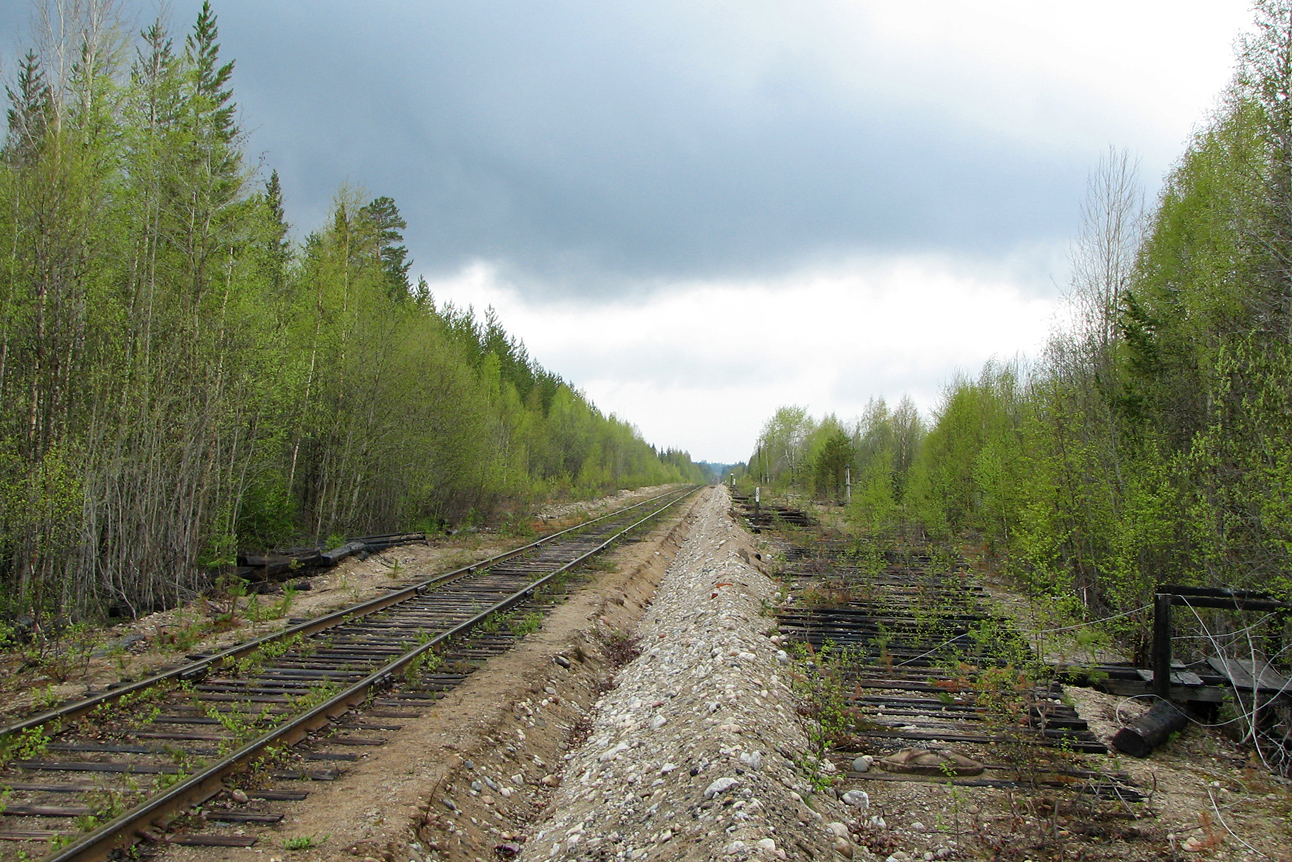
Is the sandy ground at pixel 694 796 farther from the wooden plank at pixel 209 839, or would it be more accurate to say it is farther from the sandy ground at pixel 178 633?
the sandy ground at pixel 178 633

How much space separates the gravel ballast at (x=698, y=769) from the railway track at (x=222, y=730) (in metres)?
1.73

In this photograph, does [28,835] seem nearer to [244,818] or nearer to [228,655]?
[244,818]

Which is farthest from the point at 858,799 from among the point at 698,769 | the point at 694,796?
the point at 694,796

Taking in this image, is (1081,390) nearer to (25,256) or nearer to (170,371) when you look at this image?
(170,371)

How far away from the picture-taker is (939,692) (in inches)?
292

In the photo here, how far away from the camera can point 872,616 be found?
11344 millimetres

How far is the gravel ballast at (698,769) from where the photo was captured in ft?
13.9

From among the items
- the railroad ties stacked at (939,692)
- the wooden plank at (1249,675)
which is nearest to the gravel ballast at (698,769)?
the railroad ties stacked at (939,692)

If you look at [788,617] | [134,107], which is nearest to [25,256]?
[134,107]

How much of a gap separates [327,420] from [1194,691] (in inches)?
680

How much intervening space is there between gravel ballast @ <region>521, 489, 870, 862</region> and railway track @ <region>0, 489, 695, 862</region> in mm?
1731

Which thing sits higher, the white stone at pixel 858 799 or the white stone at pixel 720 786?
the white stone at pixel 720 786

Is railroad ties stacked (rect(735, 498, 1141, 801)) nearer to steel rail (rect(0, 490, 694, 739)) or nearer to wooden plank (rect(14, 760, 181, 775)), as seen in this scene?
wooden plank (rect(14, 760, 181, 775))

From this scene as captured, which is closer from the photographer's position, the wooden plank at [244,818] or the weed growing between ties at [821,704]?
the wooden plank at [244,818]
